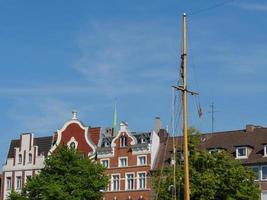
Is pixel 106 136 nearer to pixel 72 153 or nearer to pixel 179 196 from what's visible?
pixel 72 153

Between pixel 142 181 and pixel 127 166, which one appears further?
pixel 127 166

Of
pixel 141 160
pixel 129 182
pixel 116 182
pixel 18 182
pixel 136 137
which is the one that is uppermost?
pixel 136 137

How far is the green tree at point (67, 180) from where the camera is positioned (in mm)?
83312

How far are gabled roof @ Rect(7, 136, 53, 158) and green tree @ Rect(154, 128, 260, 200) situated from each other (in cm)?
3931

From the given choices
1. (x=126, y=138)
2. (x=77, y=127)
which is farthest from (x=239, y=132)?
(x=77, y=127)

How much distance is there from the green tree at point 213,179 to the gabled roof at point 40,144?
39.3 meters

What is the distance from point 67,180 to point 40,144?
2745 centimetres

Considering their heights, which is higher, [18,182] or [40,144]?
[40,144]

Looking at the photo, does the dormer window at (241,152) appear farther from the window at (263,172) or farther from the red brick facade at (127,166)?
the red brick facade at (127,166)

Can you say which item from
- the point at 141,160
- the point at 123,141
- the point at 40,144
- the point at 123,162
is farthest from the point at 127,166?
the point at 40,144

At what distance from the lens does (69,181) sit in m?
84.4

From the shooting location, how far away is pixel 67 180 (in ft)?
277

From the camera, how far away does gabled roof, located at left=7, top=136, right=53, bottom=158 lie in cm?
10975

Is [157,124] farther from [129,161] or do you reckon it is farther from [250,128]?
[250,128]
